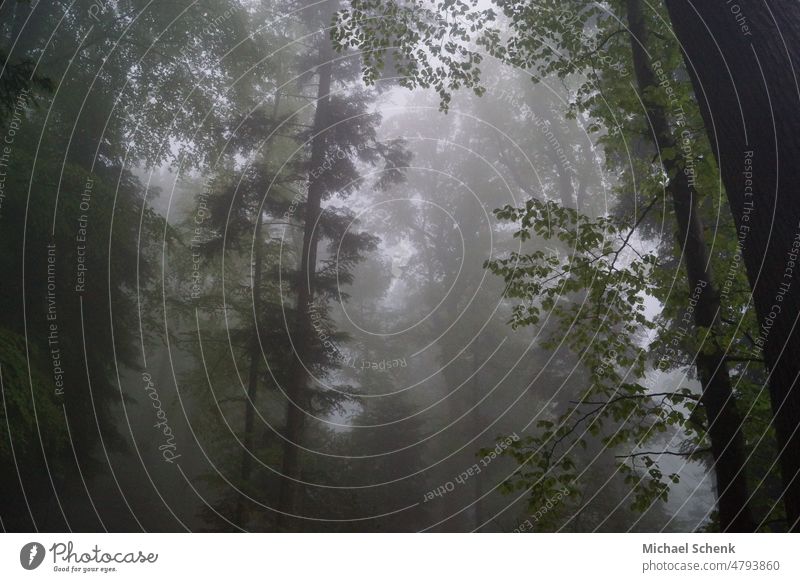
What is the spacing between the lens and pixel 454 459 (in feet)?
Answer: 69.4

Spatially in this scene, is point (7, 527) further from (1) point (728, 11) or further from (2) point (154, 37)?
(1) point (728, 11)

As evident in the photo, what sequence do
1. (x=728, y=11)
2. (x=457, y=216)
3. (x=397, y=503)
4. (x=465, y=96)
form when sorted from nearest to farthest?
(x=728, y=11)
(x=397, y=503)
(x=465, y=96)
(x=457, y=216)

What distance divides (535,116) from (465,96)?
3.18m

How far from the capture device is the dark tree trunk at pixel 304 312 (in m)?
11.6

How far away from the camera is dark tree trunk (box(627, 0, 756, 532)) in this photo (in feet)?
17.4

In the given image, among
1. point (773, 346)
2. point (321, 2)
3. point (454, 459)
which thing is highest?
point (321, 2)

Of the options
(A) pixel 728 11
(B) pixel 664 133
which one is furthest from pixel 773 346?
(B) pixel 664 133
